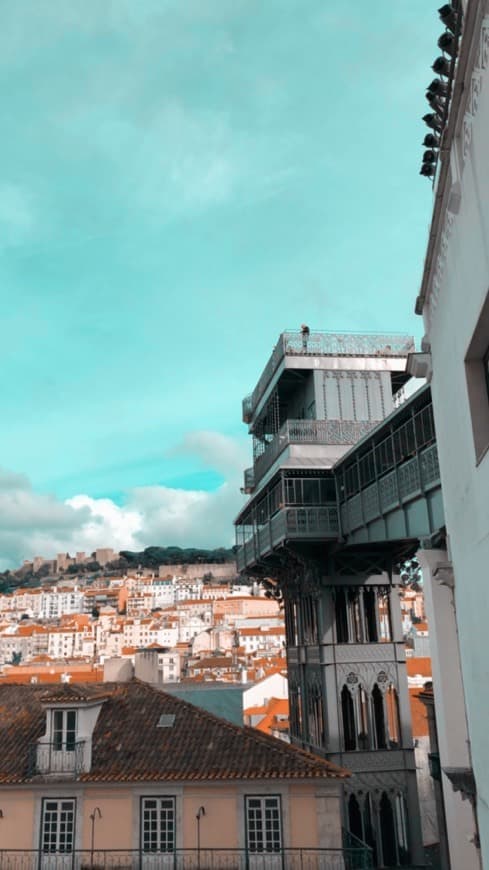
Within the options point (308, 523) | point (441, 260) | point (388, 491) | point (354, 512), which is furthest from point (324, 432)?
point (441, 260)

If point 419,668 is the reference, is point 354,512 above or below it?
above

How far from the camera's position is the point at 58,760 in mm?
16562

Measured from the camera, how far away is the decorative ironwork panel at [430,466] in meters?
14.9

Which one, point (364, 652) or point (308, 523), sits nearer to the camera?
point (308, 523)

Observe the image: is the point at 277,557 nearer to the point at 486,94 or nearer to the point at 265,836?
the point at 265,836

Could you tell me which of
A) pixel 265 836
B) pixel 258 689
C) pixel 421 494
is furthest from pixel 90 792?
pixel 258 689

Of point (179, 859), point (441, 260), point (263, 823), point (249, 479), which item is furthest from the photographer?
point (249, 479)

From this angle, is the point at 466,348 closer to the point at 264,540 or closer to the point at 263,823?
the point at 263,823

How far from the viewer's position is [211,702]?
1102 inches

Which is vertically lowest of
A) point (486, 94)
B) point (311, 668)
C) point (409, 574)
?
point (311, 668)

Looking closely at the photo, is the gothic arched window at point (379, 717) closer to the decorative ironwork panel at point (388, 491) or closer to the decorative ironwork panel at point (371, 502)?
the decorative ironwork panel at point (371, 502)

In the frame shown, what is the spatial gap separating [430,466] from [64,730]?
10372 millimetres

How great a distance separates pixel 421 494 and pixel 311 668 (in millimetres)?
13022

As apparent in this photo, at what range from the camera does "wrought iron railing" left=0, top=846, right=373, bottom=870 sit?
1516cm
